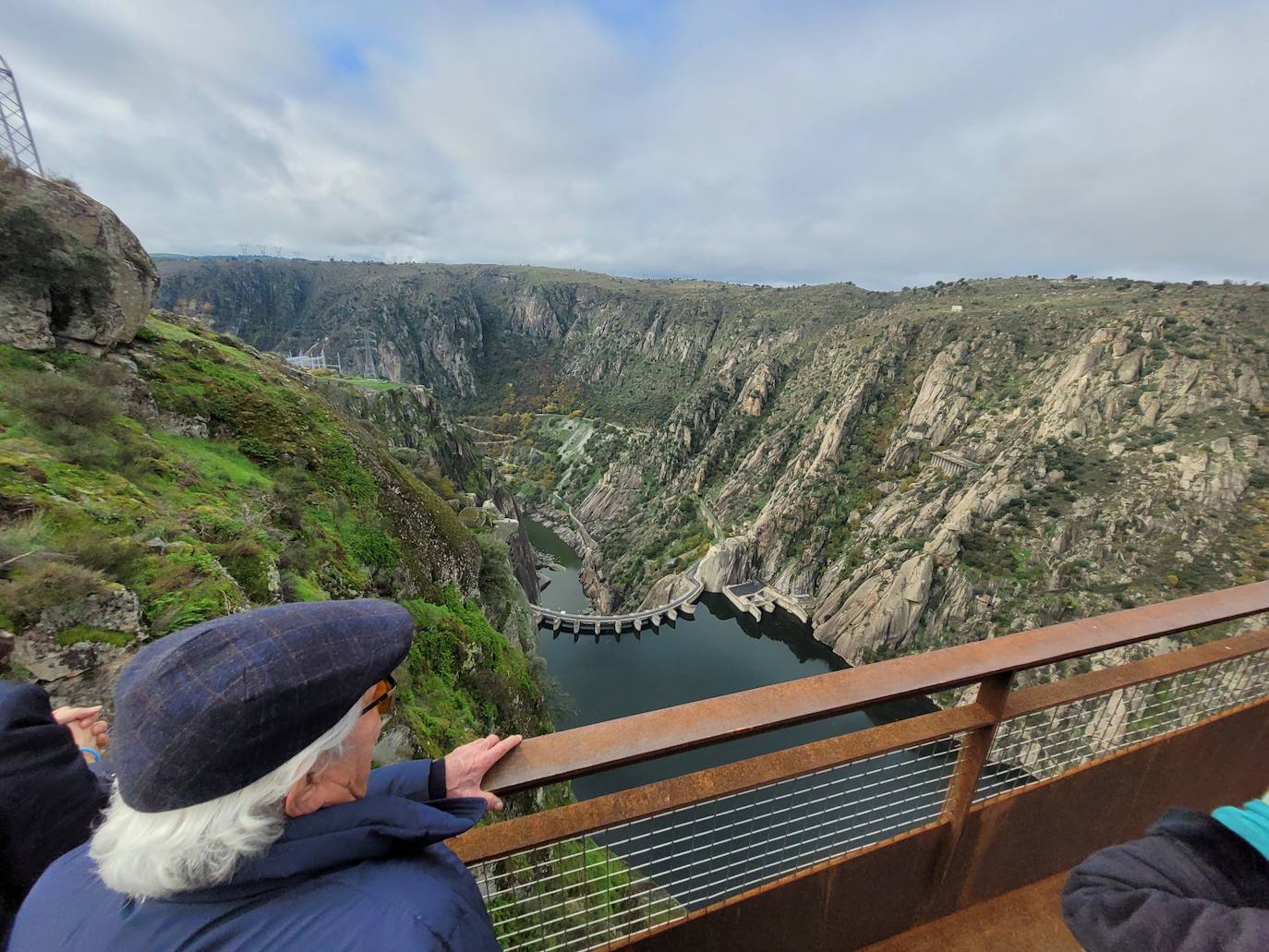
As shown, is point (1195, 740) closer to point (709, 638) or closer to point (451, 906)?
point (451, 906)

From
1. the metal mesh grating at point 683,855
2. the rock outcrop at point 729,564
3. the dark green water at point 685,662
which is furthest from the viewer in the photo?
the rock outcrop at point 729,564

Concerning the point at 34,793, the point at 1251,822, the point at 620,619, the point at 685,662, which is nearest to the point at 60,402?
the point at 34,793

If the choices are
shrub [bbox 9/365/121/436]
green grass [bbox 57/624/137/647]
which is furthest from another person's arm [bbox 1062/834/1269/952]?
shrub [bbox 9/365/121/436]

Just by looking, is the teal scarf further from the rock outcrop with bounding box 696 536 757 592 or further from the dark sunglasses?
the rock outcrop with bounding box 696 536 757 592

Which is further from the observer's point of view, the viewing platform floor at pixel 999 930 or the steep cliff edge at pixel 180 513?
the steep cliff edge at pixel 180 513

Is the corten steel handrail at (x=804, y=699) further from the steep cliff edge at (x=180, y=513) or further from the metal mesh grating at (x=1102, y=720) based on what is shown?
the steep cliff edge at (x=180, y=513)

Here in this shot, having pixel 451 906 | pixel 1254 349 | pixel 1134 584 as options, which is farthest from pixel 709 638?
pixel 451 906

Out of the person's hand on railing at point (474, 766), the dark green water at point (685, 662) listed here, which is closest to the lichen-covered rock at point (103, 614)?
the person's hand on railing at point (474, 766)
